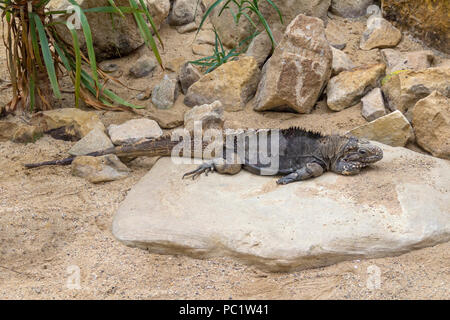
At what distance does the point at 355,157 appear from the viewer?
147 inches

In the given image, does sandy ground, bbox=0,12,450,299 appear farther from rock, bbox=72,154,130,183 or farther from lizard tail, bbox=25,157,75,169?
lizard tail, bbox=25,157,75,169

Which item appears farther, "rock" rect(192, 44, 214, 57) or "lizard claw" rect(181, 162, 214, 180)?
"rock" rect(192, 44, 214, 57)

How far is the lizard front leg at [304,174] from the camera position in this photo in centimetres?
379

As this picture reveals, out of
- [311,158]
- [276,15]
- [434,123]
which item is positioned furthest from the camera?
[276,15]

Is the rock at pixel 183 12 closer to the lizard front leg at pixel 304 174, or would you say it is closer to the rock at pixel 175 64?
the rock at pixel 175 64

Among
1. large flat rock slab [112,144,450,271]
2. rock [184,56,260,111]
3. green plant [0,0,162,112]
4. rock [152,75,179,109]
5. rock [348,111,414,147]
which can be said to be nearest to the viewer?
large flat rock slab [112,144,450,271]

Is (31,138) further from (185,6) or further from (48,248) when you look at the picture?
(185,6)

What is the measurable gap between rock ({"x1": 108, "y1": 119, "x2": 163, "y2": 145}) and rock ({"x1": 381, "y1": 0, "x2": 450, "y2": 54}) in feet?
9.58

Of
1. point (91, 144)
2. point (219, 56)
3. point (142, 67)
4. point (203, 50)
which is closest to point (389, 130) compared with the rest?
point (219, 56)

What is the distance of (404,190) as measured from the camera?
3.45m

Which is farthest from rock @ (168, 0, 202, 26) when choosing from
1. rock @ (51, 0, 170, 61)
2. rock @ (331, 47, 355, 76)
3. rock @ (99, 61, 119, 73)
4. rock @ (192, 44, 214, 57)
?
rock @ (331, 47, 355, 76)

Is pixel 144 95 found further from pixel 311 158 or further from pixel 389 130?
pixel 389 130

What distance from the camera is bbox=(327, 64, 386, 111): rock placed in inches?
192

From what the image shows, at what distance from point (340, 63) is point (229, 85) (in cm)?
120
